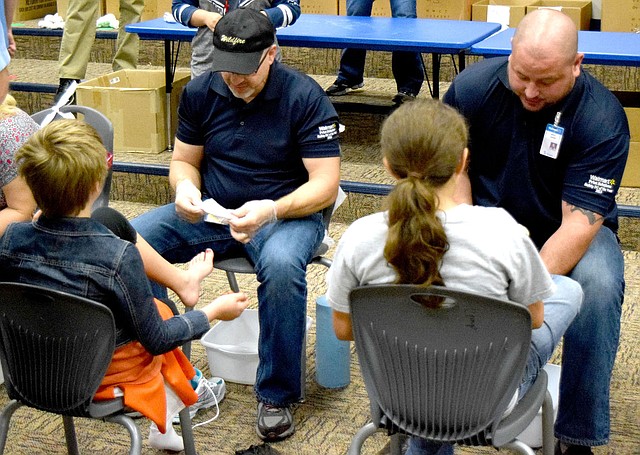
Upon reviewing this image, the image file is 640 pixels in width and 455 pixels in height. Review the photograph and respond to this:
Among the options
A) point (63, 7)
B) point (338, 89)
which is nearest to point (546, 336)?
point (338, 89)

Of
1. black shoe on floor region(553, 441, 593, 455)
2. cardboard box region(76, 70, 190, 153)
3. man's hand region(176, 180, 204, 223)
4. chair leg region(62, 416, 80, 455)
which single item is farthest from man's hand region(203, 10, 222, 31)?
black shoe on floor region(553, 441, 593, 455)

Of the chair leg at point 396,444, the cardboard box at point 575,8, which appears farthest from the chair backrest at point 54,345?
the cardboard box at point 575,8

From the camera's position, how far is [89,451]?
2.35m

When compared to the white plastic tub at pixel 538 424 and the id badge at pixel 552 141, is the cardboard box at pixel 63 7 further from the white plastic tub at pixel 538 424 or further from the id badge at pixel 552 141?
the white plastic tub at pixel 538 424

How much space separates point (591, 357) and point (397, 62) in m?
2.78

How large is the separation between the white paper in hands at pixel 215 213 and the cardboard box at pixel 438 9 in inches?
125

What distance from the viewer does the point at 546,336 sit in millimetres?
1785

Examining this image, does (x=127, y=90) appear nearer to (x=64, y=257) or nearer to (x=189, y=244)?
(x=189, y=244)

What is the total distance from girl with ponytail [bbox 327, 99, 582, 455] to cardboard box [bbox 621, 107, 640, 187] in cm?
212

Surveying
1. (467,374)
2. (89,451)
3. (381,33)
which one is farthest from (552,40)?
(381,33)

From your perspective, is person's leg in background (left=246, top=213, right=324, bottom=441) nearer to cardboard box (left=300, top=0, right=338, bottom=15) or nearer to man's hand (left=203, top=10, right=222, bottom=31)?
man's hand (left=203, top=10, right=222, bottom=31)

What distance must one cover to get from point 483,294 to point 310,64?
4029 mm

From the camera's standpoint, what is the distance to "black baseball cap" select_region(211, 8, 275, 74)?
2.44 metres

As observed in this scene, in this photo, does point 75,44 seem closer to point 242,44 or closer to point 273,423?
point 242,44
